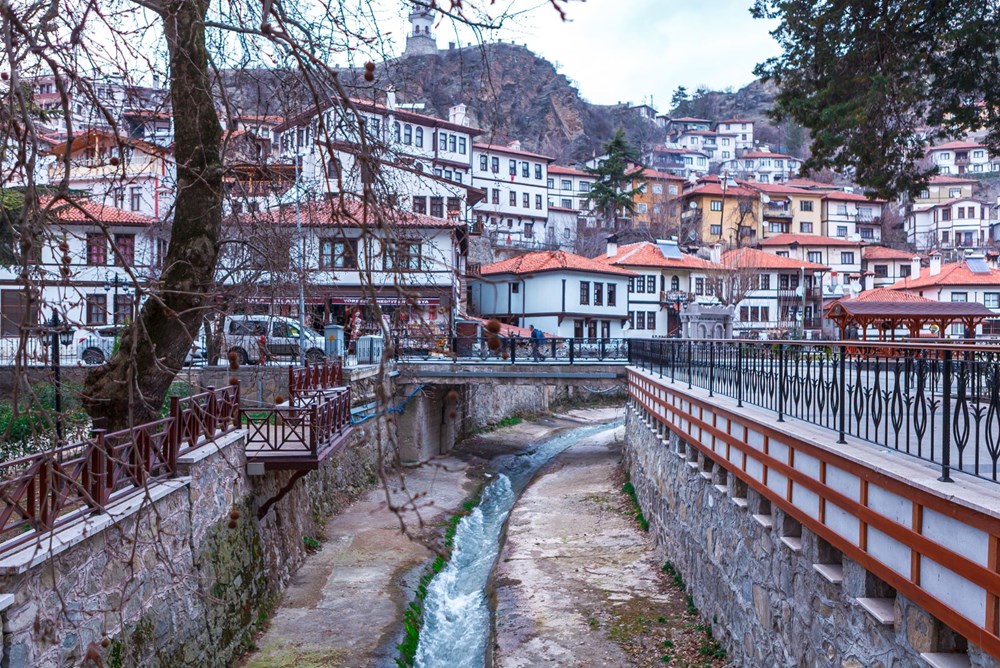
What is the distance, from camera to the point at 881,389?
22.5 feet

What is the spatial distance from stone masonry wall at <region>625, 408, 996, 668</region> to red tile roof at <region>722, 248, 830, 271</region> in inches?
1663

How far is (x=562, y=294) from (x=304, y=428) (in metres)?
35.5

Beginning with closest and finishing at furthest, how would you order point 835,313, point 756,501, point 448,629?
point 756,501 < point 448,629 < point 835,313

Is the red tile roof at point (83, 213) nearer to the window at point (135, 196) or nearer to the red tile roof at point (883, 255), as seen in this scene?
the window at point (135, 196)

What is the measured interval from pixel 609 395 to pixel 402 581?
35688 millimetres

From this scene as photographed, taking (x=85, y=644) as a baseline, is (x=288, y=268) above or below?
above

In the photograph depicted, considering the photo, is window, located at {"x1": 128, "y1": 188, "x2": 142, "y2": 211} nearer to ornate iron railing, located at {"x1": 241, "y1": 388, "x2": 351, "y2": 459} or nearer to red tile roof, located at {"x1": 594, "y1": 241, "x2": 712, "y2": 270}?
ornate iron railing, located at {"x1": 241, "y1": 388, "x2": 351, "y2": 459}

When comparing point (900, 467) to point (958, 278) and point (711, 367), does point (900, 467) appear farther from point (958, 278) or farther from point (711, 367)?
point (958, 278)

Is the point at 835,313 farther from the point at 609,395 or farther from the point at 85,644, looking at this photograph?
the point at 609,395

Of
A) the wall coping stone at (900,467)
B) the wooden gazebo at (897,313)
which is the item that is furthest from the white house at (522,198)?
the wall coping stone at (900,467)

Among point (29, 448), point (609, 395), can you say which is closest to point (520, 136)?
point (609, 395)

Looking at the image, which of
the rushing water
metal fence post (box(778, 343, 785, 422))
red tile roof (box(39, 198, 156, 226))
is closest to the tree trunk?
red tile roof (box(39, 198, 156, 226))

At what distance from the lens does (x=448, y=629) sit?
47.1 ft

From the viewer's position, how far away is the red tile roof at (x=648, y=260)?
56.4 metres
